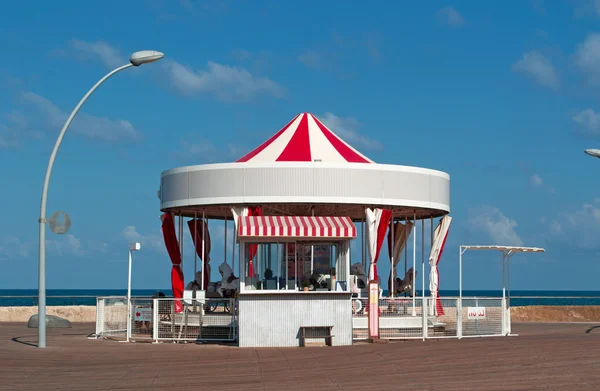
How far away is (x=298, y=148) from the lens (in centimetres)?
2894

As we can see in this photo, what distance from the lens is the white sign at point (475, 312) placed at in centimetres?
2514

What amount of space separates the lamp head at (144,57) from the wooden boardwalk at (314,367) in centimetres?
680

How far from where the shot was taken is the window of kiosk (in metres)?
23.1

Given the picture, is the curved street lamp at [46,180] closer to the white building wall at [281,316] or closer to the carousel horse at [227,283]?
the white building wall at [281,316]

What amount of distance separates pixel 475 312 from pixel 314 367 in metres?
9.05

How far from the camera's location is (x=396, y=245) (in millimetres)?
32375

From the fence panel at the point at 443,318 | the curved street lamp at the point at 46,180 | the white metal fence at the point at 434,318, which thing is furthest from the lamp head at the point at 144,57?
the fence panel at the point at 443,318

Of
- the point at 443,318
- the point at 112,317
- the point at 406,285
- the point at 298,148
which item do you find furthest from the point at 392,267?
the point at 112,317

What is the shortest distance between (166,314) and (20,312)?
18999 millimetres

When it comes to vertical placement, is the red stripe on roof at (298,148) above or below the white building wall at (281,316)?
above

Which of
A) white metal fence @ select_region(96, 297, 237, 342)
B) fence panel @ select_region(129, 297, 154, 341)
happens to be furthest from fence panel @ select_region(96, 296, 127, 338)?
fence panel @ select_region(129, 297, 154, 341)

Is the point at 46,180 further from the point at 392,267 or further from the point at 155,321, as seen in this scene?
the point at 392,267

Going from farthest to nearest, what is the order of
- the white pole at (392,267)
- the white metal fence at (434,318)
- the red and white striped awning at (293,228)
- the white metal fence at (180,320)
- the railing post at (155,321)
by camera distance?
the white pole at (392,267) < the white metal fence at (434,318) < the white metal fence at (180,320) < the railing post at (155,321) < the red and white striped awning at (293,228)

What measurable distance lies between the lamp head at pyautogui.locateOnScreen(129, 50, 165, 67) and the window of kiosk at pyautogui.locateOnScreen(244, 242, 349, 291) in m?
5.35
